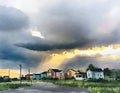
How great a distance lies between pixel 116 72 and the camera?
379ft

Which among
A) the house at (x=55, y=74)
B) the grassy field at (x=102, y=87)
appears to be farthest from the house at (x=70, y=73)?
the grassy field at (x=102, y=87)

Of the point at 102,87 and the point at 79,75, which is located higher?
the point at 79,75

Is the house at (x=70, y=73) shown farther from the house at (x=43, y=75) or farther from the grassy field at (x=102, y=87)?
the grassy field at (x=102, y=87)

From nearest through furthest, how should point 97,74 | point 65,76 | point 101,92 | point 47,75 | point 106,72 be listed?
1. point 101,92
2. point 106,72
3. point 97,74
4. point 65,76
5. point 47,75

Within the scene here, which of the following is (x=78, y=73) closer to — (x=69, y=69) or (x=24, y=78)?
(x=69, y=69)

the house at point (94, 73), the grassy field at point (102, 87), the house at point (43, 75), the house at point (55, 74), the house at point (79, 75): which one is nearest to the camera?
the grassy field at point (102, 87)

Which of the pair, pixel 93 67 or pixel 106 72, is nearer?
pixel 106 72

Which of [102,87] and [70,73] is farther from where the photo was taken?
[70,73]

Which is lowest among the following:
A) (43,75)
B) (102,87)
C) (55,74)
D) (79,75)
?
(102,87)

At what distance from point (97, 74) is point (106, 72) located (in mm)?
8912

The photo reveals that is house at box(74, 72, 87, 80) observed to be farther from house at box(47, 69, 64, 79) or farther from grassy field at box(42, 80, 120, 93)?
grassy field at box(42, 80, 120, 93)

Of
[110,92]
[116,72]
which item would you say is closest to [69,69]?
[116,72]

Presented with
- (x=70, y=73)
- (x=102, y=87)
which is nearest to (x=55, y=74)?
(x=70, y=73)

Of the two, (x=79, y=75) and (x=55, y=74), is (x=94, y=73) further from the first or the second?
(x=55, y=74)
